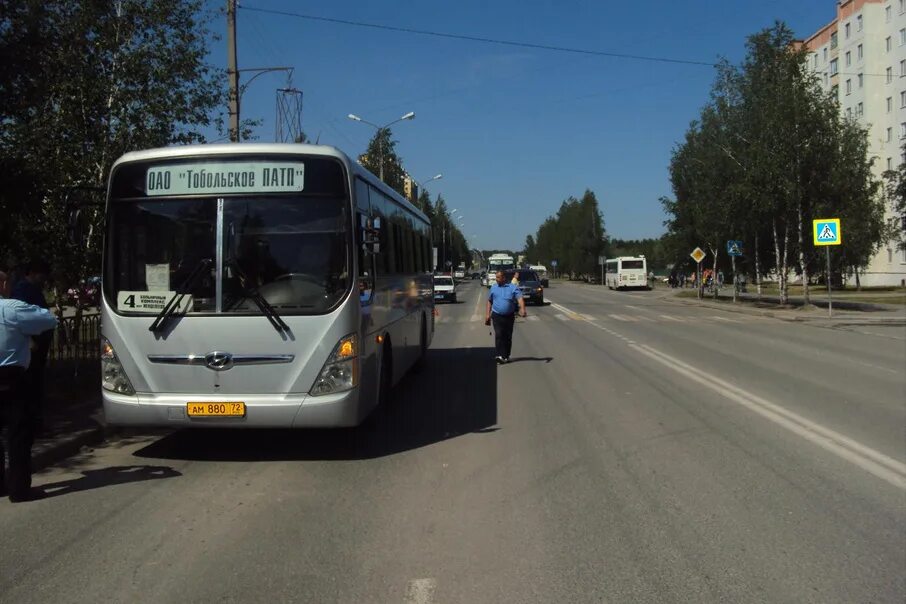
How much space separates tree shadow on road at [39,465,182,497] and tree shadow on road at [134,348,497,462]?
1.36 feet

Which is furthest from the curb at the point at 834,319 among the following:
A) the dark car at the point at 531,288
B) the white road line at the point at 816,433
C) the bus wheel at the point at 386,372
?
the bus wheel at the point at 386,372

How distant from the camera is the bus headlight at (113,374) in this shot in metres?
6.51

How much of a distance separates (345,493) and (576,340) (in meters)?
13.4

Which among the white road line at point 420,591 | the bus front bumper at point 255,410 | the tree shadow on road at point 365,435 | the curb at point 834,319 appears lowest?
the white road line at point 420,591

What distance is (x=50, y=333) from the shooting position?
7.99m

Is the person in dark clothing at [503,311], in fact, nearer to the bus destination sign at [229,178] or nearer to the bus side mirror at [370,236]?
the bus side mirror at [370,236]

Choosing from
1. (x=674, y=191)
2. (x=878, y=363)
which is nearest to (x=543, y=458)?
(x=878, y=363)

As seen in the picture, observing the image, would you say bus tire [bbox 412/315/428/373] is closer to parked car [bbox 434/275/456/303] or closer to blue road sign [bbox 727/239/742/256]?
blue road sign [bbox 727/239/742/256]

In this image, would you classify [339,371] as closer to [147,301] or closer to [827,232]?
[147,301]

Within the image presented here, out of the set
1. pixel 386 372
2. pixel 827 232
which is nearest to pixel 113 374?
pixel 386 372

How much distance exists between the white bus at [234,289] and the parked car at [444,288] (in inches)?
1288

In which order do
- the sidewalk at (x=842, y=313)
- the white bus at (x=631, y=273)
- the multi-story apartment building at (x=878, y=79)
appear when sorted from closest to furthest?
the sidewalk at (x=842, y=313) → the multi-story apartment building at (x=878, y=79) → the white bus at (x=631, y=273)

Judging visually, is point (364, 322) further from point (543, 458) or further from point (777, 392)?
point (777, 392)

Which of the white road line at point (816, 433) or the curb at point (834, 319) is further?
the curb at point (834, 319)
